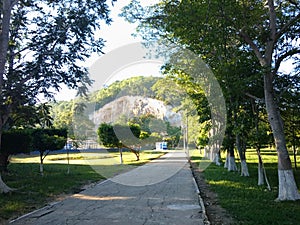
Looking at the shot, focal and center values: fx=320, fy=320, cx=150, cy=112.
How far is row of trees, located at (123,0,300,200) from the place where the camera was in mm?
9789

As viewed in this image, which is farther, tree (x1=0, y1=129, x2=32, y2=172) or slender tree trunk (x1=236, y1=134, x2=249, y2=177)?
tree (x1=0, y1=129, x2=32, y2=172)

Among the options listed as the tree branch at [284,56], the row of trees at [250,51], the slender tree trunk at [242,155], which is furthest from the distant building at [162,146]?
the tree branch at [284,56]

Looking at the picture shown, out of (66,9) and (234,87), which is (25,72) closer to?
(66,9)

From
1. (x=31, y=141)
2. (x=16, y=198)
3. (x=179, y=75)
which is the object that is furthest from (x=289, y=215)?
(x=31, y=141)

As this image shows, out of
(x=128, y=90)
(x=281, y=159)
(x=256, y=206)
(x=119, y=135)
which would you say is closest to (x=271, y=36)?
(x=281, y=159)

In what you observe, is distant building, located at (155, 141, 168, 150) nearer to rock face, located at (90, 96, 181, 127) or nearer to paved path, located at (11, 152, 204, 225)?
rock face, located at (90, 96, 181, 127)

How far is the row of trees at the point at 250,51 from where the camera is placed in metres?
9.79

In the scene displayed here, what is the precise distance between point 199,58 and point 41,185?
30.6 ft

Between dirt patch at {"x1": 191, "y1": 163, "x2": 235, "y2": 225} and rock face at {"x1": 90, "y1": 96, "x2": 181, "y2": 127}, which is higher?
rock face at {"x1": 90, "y1": 96, "x2": 181, "y2": 127}

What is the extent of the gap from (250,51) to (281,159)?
15.5ft

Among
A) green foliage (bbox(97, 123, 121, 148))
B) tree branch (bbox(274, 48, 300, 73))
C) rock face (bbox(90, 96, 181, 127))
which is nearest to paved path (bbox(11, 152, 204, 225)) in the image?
tree branch (bbox(274, 48, 300, 73))

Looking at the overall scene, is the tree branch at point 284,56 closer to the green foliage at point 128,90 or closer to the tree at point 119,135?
the tree at point 119,135

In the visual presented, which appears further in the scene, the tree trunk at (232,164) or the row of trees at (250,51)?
the tree trunk at (232,164)

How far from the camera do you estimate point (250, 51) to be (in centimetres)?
1236
